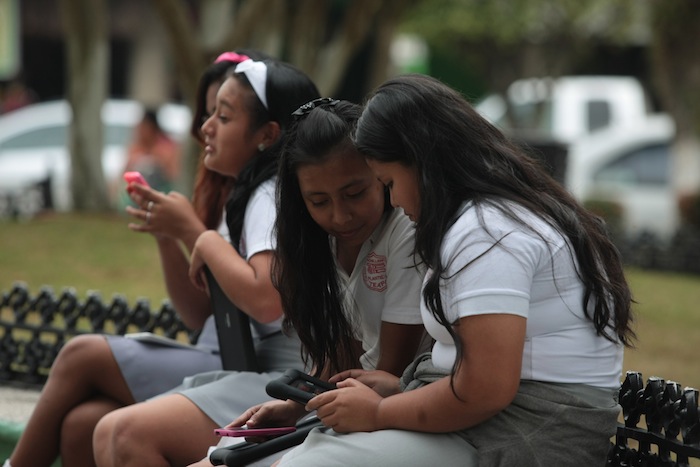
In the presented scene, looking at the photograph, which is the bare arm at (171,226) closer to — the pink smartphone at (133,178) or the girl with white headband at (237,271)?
the pink smartphone at (133,178)

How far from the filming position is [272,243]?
3.46 m

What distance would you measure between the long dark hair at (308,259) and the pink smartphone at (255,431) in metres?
0.28

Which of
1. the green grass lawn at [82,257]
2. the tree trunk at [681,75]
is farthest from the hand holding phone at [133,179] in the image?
the tree trunk at [681,75]

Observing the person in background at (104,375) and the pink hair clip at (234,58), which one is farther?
the pink hair clip at (234,58)

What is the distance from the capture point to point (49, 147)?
16453 mm

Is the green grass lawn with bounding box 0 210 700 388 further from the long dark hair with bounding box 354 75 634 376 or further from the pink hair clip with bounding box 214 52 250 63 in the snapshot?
the long dark hair with bounding box 354 75 634 376

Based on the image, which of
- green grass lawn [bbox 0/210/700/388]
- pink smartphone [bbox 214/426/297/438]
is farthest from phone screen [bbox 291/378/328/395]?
green grass lawn [bbox 0/210/700/388]

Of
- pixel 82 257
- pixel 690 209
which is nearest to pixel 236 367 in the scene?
pixel 82 257

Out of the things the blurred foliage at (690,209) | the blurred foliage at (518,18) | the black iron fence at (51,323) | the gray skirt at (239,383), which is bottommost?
the blurred foliage at (690,209)

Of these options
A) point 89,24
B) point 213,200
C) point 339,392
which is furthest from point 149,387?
point 89,24

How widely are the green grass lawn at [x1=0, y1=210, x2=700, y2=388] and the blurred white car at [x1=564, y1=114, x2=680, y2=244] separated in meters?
3.30

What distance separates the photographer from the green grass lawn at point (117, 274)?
26.2 feet

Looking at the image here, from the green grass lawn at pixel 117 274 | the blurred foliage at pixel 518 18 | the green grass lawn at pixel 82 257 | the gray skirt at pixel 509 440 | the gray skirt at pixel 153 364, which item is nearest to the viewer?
the gray skirt at pixel 509 440

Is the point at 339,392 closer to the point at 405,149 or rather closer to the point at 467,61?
the point at 405,149
